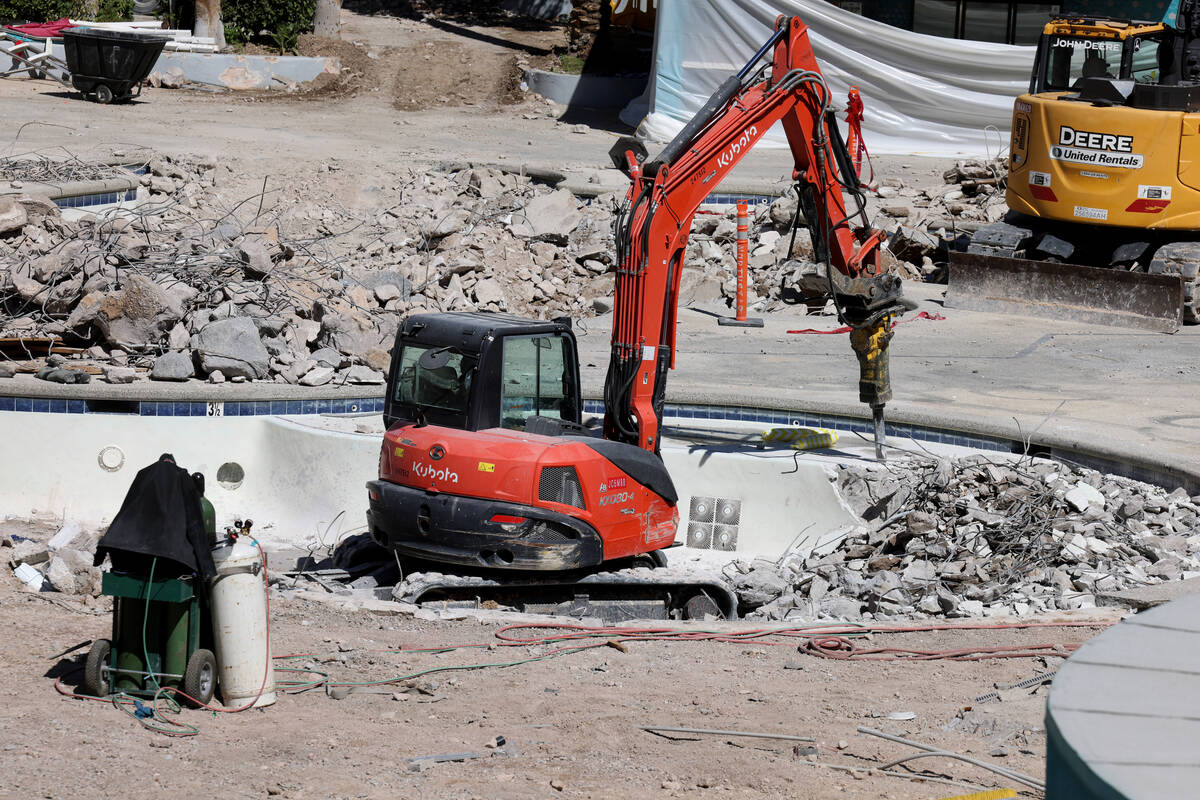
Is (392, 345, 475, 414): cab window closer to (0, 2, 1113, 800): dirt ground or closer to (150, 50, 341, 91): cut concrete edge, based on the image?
(0, 2, 1113, 800): dirt ground

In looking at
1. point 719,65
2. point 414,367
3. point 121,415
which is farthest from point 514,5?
point 414,367

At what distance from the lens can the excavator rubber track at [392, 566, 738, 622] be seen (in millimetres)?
9672

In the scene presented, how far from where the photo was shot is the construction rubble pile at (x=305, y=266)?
44.7 ft

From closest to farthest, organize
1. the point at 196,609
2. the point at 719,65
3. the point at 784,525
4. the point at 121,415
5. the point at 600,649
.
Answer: the point at 196,609, the point at 600,649, the point at 784,525, the point at 121,415, the point at 719,65

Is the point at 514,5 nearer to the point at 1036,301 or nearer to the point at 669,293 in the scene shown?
the point at 1036,301

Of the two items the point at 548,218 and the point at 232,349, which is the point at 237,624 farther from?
the point at 548,218

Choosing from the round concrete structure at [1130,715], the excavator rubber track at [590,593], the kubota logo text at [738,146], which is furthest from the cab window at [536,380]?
the round concrete structure at [1130,715]

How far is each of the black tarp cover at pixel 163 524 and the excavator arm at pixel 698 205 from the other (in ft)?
12.1

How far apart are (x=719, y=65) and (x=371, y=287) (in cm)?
998

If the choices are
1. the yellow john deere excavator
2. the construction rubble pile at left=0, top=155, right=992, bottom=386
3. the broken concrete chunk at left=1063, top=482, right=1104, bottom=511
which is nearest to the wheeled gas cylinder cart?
the construction rubble pile at left=0, top=155, right=992, bottom=386

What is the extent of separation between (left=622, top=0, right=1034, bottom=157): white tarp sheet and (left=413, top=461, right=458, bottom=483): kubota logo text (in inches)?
606

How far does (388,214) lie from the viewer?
19.6 m

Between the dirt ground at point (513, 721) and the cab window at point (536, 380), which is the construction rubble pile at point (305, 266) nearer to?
the cab window at point (536, 380)

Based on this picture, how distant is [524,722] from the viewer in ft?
23.9
